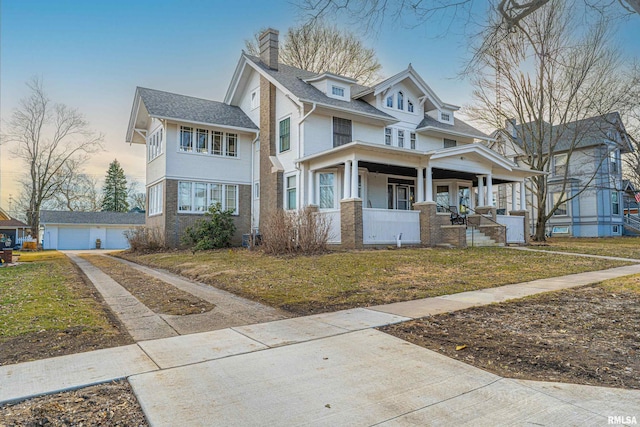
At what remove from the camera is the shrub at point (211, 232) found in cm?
1815

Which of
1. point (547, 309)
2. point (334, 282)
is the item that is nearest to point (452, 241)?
point (334, 282)

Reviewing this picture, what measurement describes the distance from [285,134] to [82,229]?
2908cm

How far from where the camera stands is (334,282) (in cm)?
877

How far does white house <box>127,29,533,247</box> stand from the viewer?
1702 centimetres

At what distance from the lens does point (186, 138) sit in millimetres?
19859

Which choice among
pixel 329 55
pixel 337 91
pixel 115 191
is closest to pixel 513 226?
pixel 337 91

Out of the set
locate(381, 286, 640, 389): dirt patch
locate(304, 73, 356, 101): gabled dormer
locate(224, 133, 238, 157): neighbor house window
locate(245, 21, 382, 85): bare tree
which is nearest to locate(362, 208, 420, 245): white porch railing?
locate(304, 73, 356, 101): gabled dormer

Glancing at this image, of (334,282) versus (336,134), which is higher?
(336,134)

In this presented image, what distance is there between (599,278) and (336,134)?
1266 centimetres

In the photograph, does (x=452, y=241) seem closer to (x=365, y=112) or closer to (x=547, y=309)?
(x=365, y=112)

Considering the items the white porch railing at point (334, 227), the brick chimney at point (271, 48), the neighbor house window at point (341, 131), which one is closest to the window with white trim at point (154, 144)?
the brick chimney at point (271, 48)

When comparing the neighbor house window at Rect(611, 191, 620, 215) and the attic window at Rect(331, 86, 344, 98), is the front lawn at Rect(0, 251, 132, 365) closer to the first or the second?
the attic window at Rect(331, 86, 344, 98)

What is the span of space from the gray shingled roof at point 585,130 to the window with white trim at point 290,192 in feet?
50.0

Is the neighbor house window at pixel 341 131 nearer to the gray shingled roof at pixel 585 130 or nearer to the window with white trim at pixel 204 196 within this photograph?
the window with white trim at pixel 204 196
